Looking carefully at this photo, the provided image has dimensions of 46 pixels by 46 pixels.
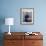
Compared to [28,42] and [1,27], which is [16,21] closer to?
[1,27]

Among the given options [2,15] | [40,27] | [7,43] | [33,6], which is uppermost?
[33,6]

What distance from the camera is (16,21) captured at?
4738 mm

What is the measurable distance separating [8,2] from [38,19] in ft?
4.00

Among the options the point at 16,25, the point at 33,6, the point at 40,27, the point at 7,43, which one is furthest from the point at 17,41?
the point at 33,6

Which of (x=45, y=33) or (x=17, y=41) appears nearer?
(x=17, y=41)

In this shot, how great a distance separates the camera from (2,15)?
4719 mm

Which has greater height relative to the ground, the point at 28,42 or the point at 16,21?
the point at 16,21

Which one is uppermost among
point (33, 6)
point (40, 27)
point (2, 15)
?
point (33, 6)

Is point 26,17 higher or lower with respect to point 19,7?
lower

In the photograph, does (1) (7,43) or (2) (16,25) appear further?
(2) (16,25)

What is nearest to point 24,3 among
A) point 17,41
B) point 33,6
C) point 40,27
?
point 33,6

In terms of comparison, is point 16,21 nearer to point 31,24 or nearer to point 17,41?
point 31,24

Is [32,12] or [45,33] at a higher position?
[32,12]

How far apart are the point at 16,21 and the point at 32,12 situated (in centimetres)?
65
